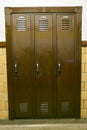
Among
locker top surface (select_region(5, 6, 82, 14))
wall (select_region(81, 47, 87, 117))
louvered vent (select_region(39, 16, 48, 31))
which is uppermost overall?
locker top surface (select_region(5, 6, 82, 14))

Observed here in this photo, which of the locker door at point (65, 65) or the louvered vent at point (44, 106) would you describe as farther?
→ the louvered vent at point (44, 106)

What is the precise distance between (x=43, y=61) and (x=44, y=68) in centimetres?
11

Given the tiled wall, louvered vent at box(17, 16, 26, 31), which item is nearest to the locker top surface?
louvered vent at box(17, 16, 26, 31)

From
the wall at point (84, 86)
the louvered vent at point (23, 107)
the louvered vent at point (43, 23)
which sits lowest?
the louvered vent at point (23, 107)

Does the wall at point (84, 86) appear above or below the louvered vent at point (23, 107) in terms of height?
above

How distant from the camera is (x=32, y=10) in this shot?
3078 mm

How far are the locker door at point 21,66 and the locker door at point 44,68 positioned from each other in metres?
0.13

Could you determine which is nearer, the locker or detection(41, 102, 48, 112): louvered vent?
the locker

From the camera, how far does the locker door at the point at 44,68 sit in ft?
10.3

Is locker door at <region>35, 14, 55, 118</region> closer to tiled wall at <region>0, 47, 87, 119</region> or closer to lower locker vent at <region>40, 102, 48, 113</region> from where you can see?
lower locker vent at <region>40, 102, 48, 113</region>

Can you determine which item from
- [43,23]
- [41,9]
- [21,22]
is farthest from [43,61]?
[41,9]

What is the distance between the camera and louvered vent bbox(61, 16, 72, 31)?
3.11 m

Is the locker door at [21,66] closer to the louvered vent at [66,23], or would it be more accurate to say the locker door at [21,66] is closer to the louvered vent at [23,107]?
the louvered vent at [23,107]

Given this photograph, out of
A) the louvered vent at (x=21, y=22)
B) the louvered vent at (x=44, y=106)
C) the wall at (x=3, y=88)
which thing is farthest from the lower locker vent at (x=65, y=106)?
the louvered vent at (x=21, y=22)
